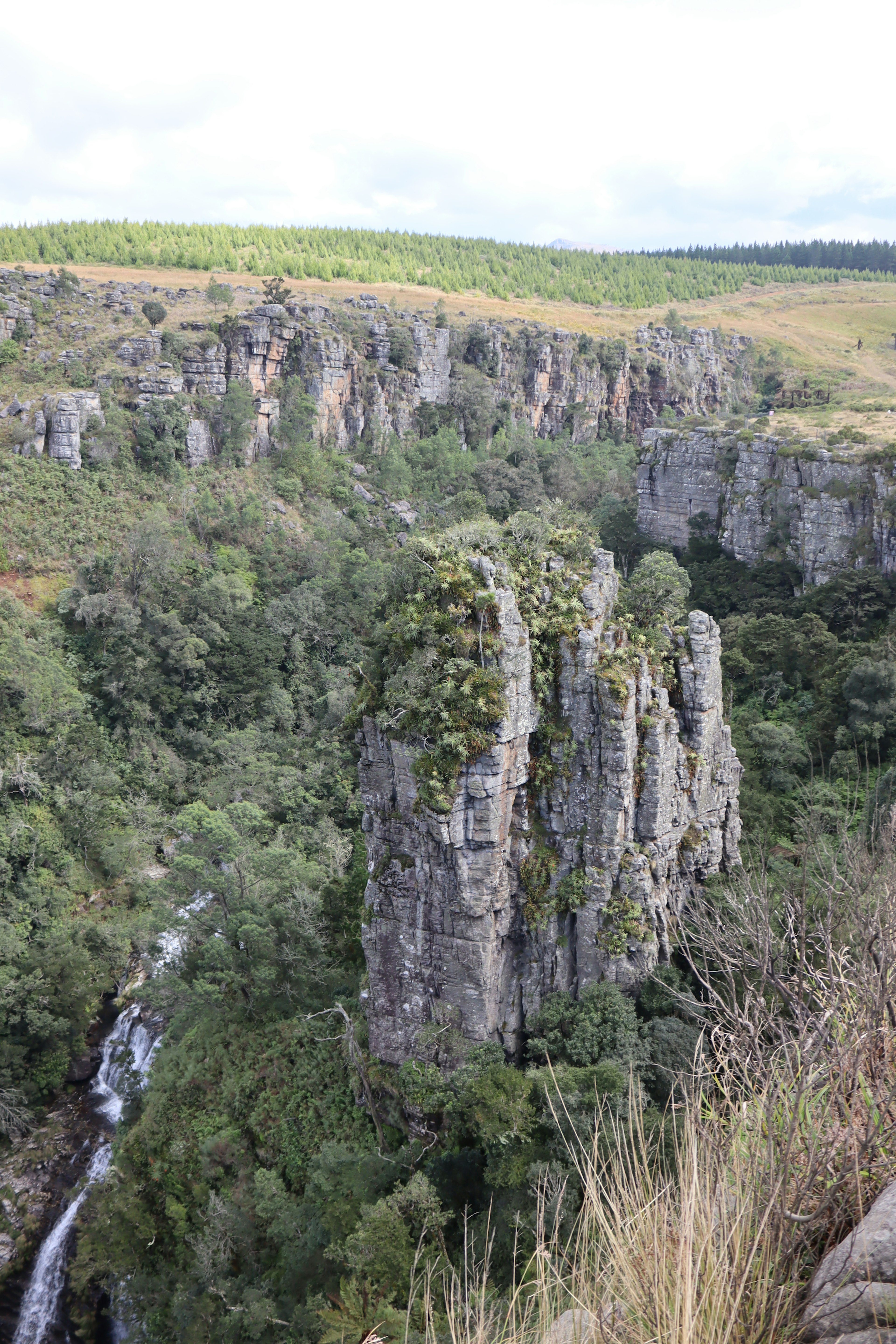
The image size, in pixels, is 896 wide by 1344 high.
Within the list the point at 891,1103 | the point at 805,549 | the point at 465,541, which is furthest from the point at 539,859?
the point at 805,549

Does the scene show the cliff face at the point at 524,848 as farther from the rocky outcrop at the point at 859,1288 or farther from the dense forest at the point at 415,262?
the dense forest at the point at 415,262

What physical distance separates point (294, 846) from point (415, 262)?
3614 inches

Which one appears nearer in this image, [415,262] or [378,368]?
[378,368]

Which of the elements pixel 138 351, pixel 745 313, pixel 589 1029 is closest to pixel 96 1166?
pixel 589 1029

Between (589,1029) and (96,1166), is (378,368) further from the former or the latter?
(589,1029)

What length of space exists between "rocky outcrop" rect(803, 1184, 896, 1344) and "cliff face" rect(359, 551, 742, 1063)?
12792 millimetres

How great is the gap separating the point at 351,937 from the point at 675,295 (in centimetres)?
10975

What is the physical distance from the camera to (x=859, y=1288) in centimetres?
459

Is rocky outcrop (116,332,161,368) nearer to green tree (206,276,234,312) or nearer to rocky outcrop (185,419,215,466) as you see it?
rocky outcrop (185,419,215,466)

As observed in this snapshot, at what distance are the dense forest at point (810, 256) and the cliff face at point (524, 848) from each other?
446 feet

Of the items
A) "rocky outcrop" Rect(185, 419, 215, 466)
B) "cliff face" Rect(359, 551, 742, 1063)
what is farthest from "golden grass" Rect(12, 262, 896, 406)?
"cliff face" Rect(359, 551, 742, 1063)

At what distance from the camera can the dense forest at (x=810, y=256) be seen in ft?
443

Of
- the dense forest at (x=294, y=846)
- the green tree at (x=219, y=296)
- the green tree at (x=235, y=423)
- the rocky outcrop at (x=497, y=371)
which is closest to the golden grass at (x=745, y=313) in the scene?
the green tree at (x=219, y=296)

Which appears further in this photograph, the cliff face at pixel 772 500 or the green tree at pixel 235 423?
the green tree at pixel 235 423
